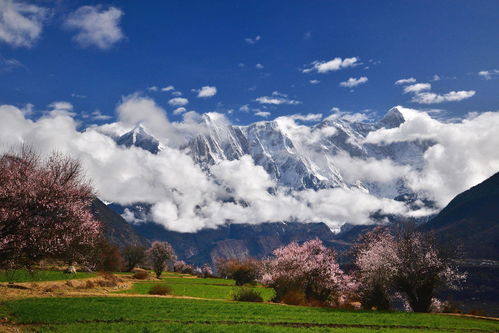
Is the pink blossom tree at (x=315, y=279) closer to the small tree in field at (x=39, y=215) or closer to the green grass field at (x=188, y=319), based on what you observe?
the green grass field at (x=188, y=319)

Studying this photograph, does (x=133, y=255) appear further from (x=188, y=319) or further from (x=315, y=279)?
(x=188, y=319)

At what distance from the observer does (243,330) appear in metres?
27.8

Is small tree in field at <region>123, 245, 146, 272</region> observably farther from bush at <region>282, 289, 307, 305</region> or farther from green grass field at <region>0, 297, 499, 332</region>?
green grass field at <region>0, 297, 499, 332</region>

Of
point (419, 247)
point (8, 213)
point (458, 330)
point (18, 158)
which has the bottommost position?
point (458, 330)

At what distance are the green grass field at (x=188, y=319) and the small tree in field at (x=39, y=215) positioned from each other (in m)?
4.84

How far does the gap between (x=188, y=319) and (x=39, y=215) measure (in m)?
14.0

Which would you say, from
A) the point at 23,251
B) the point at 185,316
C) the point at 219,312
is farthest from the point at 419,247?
the point at 23,251

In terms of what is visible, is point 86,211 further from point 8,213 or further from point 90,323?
point 90,323

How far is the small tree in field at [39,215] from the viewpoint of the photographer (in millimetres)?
23297

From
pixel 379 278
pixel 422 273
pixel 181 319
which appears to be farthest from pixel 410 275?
pixel 181 319

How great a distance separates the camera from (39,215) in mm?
24344

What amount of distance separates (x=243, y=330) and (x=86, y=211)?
13178 millimetres

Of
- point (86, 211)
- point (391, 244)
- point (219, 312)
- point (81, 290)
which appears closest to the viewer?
point (86, 211)

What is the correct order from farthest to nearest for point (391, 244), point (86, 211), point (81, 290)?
point (391, 244), point (81, 290), point (86, 211)
